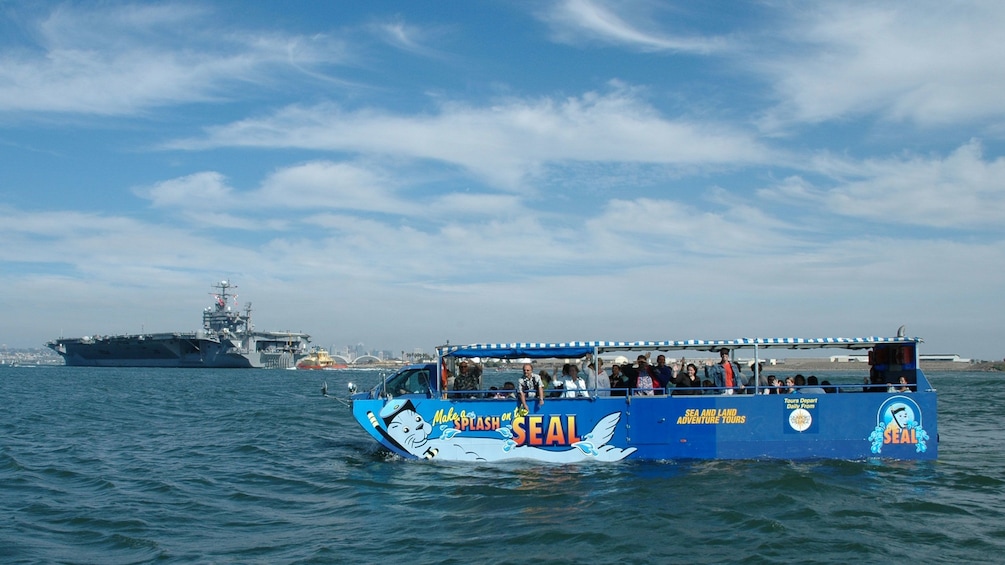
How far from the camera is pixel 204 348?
10762cm

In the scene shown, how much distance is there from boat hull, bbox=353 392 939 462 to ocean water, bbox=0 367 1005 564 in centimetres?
31

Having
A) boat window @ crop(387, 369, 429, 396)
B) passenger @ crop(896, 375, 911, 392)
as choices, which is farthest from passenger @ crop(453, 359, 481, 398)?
passenger @ crop(896, 375, 911, 392)

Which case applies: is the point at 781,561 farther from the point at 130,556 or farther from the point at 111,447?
the point at 111,447

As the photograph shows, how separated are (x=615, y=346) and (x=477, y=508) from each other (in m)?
5.19

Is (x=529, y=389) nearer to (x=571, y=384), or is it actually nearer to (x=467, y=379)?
(x=571, y=384)

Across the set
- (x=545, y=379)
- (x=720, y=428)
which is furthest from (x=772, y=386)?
(x=545, y=379)

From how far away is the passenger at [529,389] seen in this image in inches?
636

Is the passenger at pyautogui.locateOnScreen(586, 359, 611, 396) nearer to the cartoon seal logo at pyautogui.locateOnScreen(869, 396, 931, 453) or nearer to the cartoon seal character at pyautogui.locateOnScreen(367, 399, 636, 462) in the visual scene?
the cartoon seal character at pyautogui.locateOnScreen(367, 399, 636, 462)

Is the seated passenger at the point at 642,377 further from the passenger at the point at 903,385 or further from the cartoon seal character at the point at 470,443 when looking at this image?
the passenger at the point at 903,385

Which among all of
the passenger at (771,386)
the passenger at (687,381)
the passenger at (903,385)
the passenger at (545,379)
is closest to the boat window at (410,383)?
the passenger at (545,379)

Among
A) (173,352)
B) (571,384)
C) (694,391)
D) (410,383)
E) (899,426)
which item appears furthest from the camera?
(173,352)

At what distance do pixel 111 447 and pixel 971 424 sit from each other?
2662 centimetres

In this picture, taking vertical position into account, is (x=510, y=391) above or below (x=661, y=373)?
below

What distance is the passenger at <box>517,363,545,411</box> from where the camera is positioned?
1616 cm
